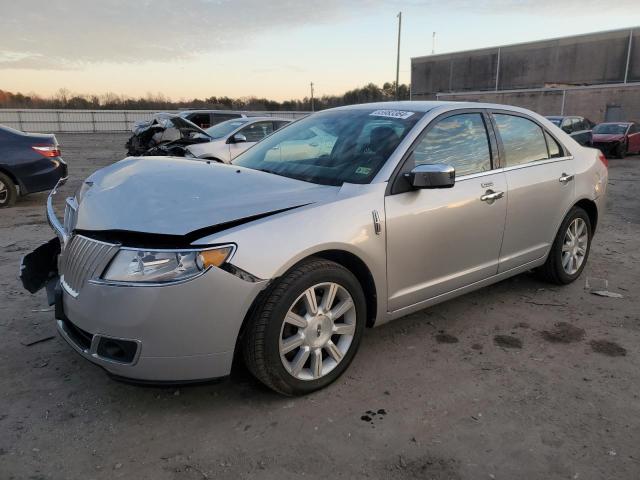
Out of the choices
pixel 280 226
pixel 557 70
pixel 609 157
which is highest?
pixel 557 70

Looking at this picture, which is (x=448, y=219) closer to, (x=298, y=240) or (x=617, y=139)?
(x=298, y=240)

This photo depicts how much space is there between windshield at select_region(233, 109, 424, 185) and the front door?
0.19 meters

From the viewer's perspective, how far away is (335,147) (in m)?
3.60

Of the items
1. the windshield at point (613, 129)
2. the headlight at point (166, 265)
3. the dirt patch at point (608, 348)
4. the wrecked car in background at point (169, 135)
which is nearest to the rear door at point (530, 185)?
the dirt patch at point (608, 348)

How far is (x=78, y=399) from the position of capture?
2.90 metres

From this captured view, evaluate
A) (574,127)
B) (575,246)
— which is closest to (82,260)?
(575,246)

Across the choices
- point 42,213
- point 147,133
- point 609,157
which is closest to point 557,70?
→ point 609,157

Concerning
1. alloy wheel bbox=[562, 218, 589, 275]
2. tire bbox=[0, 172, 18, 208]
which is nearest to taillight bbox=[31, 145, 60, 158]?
tire bbox=[0, 172, 18, 208]

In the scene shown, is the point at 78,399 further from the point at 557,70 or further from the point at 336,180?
the point at 557,70

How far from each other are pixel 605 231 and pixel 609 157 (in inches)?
609

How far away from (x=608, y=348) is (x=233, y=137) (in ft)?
26.9

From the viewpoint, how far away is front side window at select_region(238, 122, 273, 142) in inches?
430

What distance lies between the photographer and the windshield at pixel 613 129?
66.6ft

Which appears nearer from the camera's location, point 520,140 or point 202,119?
point 520,140
